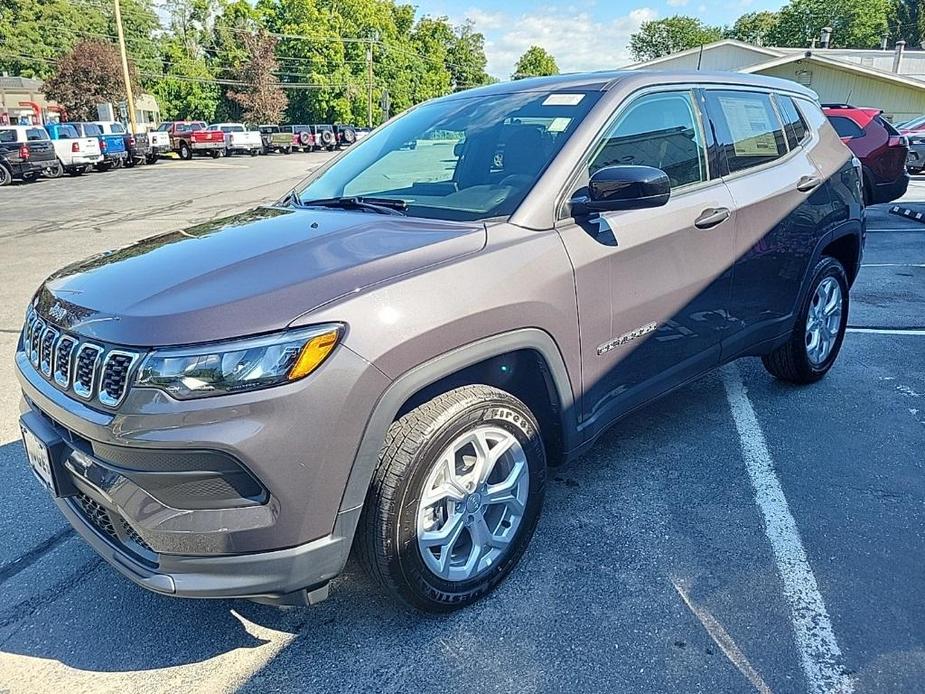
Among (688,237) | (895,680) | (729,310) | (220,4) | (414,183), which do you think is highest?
(220,4)

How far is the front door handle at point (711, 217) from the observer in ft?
10.5

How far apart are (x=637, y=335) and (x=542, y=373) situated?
578 millimetres

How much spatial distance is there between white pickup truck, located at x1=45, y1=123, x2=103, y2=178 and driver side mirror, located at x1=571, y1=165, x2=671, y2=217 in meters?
25.3

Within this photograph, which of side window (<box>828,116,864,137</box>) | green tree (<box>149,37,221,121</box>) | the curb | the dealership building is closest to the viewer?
side window (<box>828,116,864,137</box>)

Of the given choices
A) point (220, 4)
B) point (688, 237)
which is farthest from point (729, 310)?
point (220, 4)

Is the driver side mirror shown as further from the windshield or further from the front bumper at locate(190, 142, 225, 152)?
the front bumper at locate(190, 142, 225, 152)

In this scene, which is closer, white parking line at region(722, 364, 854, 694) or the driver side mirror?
white parking line at region(722, 364, 854, 694)

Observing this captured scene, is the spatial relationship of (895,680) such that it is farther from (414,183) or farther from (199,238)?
(199,238)

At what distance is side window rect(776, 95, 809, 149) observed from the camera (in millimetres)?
4066

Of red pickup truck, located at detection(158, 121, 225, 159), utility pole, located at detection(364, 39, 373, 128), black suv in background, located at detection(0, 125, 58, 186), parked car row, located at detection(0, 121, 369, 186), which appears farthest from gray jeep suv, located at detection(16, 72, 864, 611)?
utility pole, located at detection(364, 39, 373, 128)

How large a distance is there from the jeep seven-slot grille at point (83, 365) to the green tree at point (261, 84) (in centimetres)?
6334

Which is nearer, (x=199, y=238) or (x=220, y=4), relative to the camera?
(x=199, y=238)

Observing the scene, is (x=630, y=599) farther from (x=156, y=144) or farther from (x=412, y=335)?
(x=156, y=144)

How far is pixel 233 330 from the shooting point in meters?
1.92
